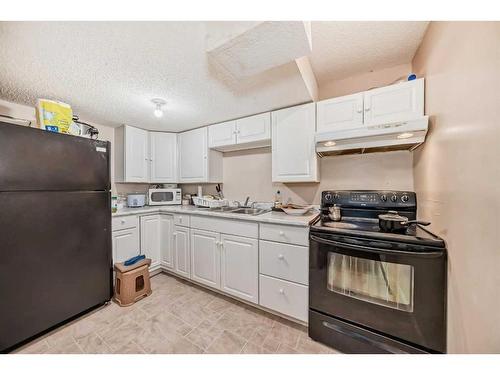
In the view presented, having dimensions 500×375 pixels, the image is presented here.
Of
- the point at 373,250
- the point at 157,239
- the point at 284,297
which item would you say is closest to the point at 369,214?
the point at 373,250

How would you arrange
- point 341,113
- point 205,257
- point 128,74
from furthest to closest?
point 205,257 < point 341,113 < point 128,74

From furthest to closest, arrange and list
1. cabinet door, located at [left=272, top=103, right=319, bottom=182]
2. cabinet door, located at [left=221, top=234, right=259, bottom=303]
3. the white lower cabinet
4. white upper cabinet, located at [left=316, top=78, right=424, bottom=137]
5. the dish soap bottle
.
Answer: the white lower cabinet, the dish soap bottle, cabinet door, located at [left=272, top=103, right=319, bottom=182], cabinet door, located at [left=221, top=234, right=259, bottom=303], white upper cabinet, located at [left=316, top=78, right=424, bottom=137]

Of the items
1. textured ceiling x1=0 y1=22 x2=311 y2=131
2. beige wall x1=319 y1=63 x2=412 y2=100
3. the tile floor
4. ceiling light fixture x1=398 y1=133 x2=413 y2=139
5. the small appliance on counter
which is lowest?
the tile floor

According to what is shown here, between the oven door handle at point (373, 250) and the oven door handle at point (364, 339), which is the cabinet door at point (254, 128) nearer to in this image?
the oven door handle at point (373, 250)

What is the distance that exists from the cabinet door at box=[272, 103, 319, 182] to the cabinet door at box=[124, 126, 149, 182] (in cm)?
191

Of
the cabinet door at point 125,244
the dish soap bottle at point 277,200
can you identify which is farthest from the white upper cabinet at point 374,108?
the cabinet door at point 125,244

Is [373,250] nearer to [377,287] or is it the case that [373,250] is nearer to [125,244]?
[377,287]

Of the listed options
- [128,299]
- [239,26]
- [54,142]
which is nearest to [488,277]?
[239,26]

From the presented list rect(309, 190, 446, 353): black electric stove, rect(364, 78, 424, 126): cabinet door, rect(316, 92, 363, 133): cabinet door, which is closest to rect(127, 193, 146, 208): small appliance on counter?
rect(309, 190, 446, 353): black electric stove

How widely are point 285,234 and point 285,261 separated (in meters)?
0.22

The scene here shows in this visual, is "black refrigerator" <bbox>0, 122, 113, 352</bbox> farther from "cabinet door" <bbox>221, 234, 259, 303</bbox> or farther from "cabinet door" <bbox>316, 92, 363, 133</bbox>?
"cabinet door" <bbox>316, 92, 363, 133</bbox>

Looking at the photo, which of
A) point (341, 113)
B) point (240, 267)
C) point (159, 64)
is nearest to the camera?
point (159, 64)

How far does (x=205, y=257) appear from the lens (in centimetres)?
198

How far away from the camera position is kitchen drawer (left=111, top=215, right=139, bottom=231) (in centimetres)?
197
